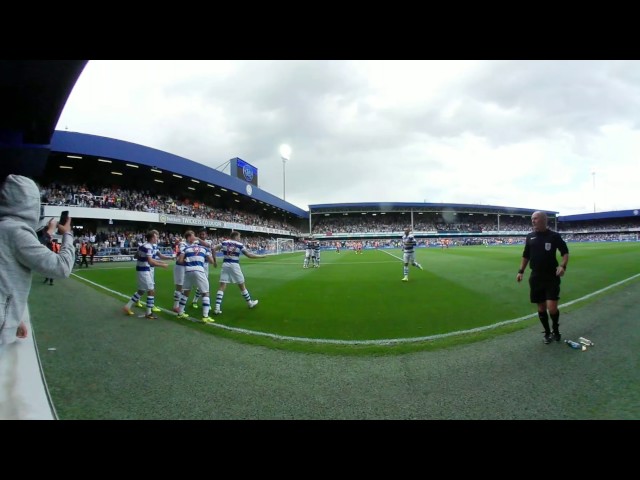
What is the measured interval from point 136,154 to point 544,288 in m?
25.6

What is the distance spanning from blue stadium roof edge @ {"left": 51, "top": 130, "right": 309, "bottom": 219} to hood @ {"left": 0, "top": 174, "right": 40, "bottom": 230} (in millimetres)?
9375

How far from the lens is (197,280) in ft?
17.1

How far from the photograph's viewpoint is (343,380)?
2.44 metres

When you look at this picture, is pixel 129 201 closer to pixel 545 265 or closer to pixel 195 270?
pixel 195 270

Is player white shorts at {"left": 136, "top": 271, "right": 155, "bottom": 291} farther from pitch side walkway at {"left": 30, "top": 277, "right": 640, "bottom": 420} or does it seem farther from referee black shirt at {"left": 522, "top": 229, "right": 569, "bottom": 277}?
referee black shirt at {"left": 522, "top": 229, "right": 569, "bottom": 277}

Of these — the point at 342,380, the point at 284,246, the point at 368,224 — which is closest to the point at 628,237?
the point at 368,224

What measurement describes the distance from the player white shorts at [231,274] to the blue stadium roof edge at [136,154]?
788cm

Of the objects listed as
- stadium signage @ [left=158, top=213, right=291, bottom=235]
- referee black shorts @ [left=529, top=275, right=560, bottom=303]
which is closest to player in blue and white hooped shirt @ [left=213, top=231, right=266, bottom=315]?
referee black shorts @ [left=529, top=275, right=560, bottom=303]

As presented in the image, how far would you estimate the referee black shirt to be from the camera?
359cm

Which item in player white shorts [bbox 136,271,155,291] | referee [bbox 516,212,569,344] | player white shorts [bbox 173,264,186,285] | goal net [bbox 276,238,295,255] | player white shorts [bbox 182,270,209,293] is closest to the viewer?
referee [bbox 516,212,569,344]

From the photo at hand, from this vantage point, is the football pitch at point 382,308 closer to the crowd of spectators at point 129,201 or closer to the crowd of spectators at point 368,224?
the crowd of spectators at point 129,201

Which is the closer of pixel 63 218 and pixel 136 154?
pixel 63 218

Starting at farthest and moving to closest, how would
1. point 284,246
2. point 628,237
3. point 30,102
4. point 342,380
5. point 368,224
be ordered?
point 368,224 < point 284,246 < point 628,237 < point 30,102 < point 342,380
